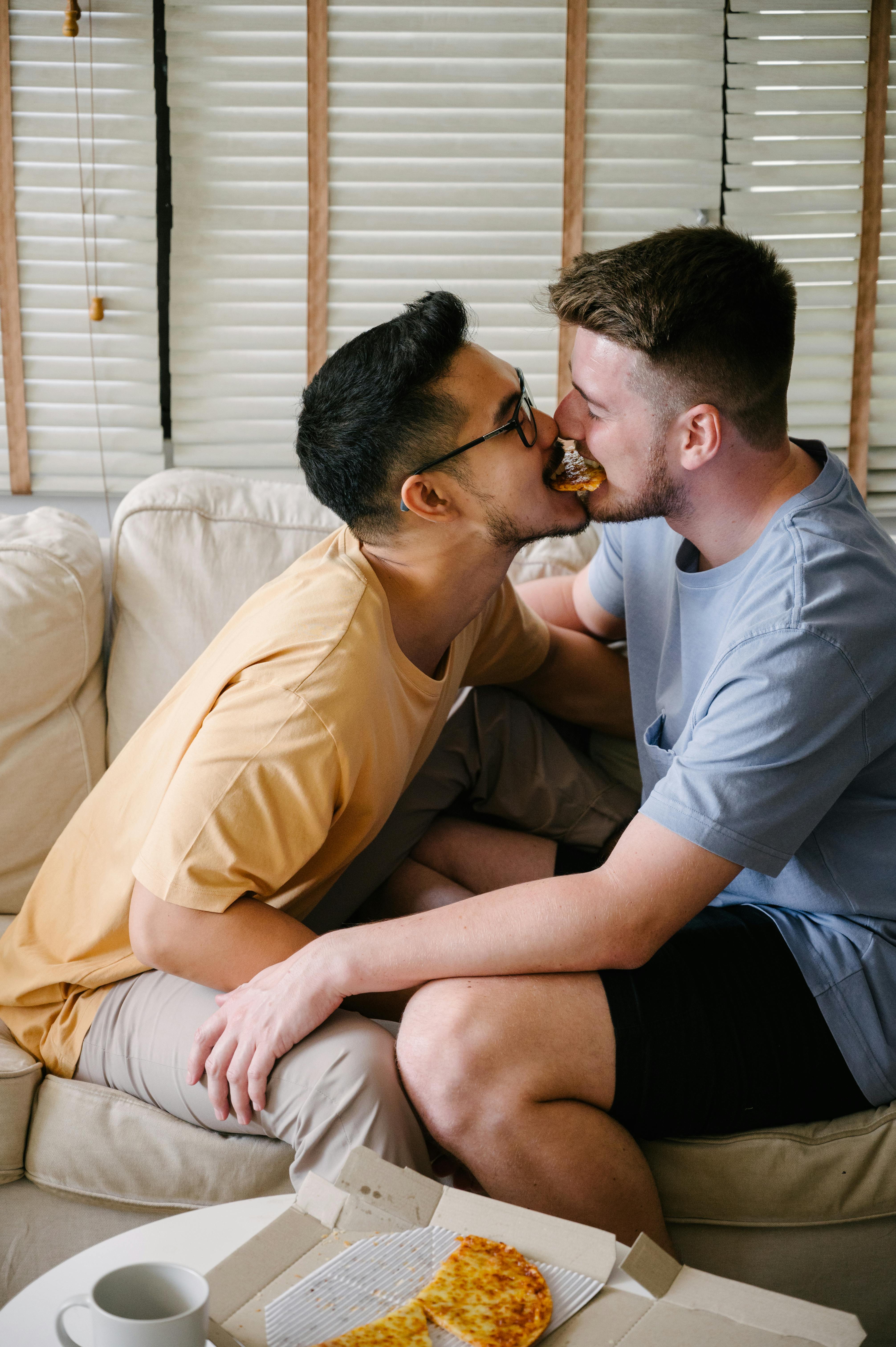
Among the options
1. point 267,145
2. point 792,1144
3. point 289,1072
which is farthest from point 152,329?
point 792,1144

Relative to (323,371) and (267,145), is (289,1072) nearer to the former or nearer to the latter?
(323,371)

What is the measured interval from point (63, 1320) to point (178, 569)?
1.31 m

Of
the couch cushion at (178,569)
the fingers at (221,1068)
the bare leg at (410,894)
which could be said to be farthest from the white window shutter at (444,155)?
the fingers at (221,1068)

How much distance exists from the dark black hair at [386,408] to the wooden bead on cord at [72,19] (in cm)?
194

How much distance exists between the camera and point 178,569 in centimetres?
186

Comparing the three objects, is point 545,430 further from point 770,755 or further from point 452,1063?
point 452,1063

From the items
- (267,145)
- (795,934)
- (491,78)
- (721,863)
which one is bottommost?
(795,934)

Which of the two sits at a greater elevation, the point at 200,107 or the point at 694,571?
the point at 200,107

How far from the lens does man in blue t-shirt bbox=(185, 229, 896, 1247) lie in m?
1.15

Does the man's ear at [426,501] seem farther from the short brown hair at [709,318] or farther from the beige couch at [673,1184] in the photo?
the beige couch at [673,1184]

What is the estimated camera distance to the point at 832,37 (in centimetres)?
306

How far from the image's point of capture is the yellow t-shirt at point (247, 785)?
120 cm

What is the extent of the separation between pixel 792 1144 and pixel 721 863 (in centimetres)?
39

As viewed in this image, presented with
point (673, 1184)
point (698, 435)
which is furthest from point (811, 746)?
point (673, 1184)
